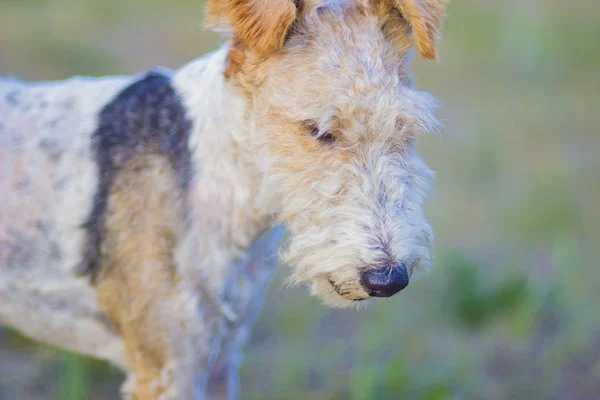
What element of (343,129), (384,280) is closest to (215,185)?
(343,129)

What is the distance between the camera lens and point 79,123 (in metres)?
2.93

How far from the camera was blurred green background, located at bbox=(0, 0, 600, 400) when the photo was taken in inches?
152

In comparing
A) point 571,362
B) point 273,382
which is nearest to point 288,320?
point 273,382

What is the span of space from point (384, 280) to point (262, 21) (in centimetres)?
104

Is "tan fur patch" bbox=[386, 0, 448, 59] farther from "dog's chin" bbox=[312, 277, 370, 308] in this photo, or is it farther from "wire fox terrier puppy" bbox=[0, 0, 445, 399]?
"dog's chin" bbox=[312, 277, 370, 308]

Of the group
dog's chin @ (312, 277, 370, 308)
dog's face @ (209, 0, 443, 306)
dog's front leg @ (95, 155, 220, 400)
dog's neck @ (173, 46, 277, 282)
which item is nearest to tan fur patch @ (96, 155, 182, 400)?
dog's front leg @ (95, 155, 220, 400)

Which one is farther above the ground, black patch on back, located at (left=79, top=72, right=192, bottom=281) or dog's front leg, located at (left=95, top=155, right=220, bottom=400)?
black patch on back, located at (left=79, top=72, right=192, bottom=281)

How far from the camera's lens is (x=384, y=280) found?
86.5 inches

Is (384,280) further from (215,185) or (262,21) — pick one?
(262,21)

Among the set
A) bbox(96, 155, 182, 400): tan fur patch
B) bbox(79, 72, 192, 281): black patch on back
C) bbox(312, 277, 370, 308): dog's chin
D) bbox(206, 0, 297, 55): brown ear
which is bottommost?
bbox(312, 277, 370, 308): dog's chin

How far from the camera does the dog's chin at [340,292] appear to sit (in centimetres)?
227

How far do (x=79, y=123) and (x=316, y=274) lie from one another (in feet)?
4.28

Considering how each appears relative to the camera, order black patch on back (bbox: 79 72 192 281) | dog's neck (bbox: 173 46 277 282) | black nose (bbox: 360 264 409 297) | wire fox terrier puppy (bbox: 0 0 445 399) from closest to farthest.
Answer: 1. black nose (bbox: 360 264 409 297)
2. wire fox terrier puppy (bbox: 0 0 445 399)
3. dog's neck (bbox: 173 46 277 282)
4. black patch on back (bbox: 79 72 192 281)

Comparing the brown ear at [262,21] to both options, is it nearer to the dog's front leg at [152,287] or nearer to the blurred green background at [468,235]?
the dog's front leg at [152,287]
